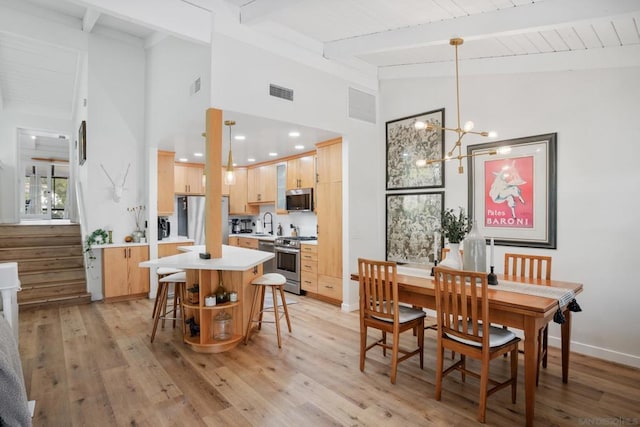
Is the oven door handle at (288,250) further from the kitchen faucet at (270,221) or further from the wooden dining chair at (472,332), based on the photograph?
the wooden dining chair at (472,332)

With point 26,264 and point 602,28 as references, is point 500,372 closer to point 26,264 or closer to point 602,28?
point 602,28

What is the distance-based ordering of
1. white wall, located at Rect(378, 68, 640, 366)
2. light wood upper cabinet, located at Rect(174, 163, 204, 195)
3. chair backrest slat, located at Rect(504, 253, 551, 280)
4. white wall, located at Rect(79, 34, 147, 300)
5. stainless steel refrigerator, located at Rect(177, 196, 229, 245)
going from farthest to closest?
light wood upper cabinet, located at Rect(174, 163, 204, 195)
stainless steel refrigerator, located at Rect(177, 196, 229, 245)
white wall, located at Rect(79, 34, 147, 300)
white wall, located at Rect(378, 68, 640, 366)
chair backrest slat, located at Rect(504, 253, 551, 280)

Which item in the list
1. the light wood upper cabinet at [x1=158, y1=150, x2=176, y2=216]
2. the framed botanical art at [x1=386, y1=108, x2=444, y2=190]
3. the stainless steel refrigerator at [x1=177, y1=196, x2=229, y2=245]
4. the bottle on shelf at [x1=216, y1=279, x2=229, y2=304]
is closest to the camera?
the bottle on shelf at [x1=216, y1=279, x2=229, y2=304]

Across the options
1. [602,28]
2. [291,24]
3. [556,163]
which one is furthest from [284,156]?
[602,28]

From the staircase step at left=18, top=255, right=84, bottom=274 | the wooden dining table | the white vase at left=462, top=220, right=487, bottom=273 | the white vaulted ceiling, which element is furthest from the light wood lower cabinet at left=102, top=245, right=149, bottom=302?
the white vase at left=462, top=220, right=487, bottom=273

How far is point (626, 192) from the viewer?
3121 millimetres

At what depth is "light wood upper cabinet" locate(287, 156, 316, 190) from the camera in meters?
6.02

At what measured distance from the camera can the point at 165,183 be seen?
5.89 meters

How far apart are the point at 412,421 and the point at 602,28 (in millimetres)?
3470

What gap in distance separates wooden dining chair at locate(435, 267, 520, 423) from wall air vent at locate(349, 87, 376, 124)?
302cm

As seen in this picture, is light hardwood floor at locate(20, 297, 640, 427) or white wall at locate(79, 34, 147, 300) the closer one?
light hardwood floor at locate(20, 297, 640, 427)

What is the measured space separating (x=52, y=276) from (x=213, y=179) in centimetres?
385

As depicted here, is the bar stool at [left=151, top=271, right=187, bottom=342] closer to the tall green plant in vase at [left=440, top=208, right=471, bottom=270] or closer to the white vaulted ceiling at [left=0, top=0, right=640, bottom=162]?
the white vaulted ceiling at [left=0, top=0, right=640, bottom=162]

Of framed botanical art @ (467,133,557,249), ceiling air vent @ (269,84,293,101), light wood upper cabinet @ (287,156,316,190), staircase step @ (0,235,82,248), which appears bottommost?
staircase step @ (0,235,82,248)
